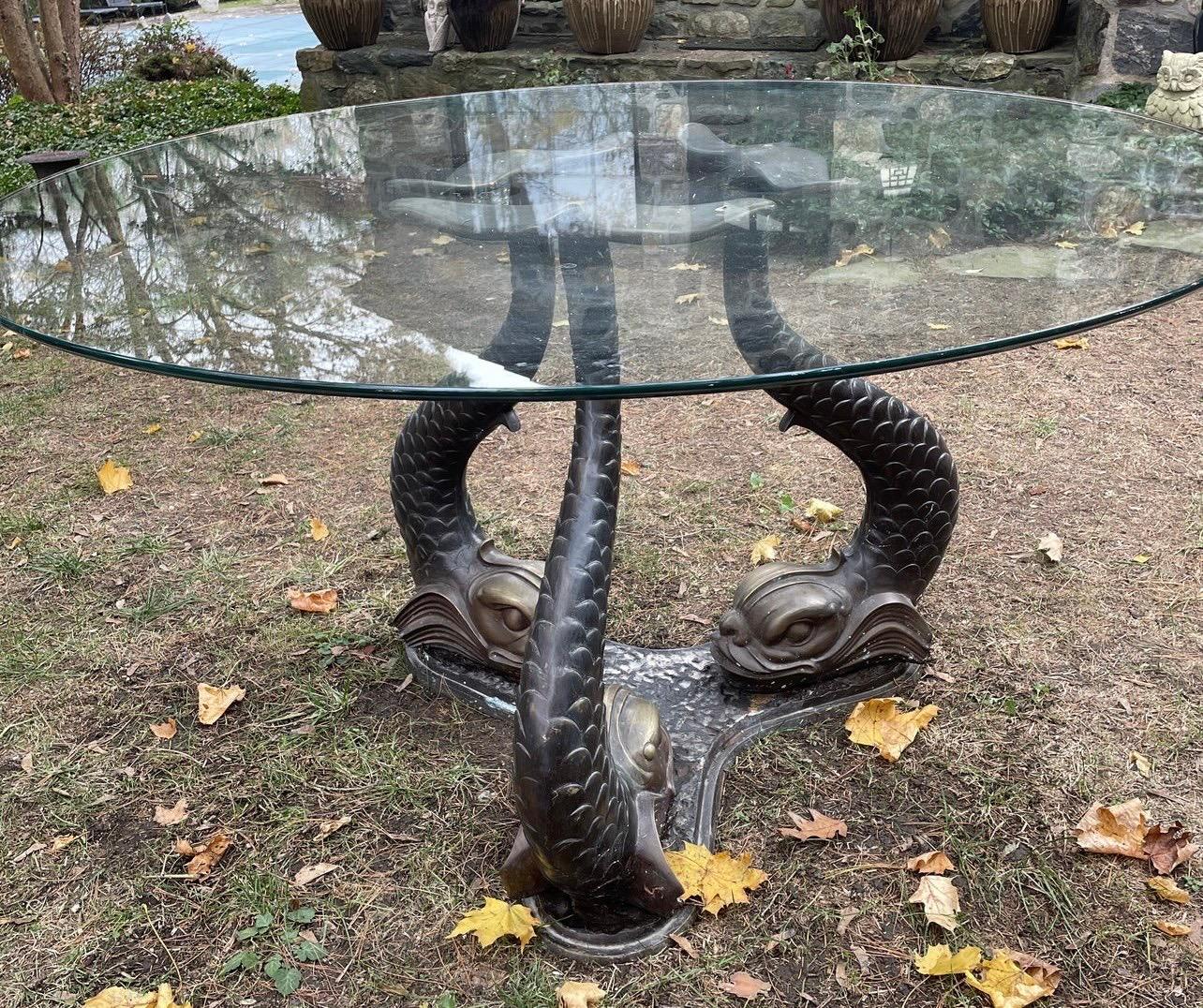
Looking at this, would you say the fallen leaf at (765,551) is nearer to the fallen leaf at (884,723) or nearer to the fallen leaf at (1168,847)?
the fallen leaf at (884,723)

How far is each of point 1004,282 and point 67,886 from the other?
1.75 m

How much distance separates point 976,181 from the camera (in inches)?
75.5

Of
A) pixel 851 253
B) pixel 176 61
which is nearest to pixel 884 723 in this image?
pixel 851 253

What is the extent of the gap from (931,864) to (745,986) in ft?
1.29

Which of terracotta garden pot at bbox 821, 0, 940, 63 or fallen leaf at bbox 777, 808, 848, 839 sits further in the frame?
terracotta garden pot at bbox 821, 0, 940, 63

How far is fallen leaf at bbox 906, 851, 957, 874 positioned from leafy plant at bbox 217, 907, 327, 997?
950mm

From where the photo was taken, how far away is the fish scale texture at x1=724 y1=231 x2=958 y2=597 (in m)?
1.93

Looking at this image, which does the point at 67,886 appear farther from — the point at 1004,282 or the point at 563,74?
the point at 563,74

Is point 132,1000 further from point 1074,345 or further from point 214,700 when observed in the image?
point 1074,345

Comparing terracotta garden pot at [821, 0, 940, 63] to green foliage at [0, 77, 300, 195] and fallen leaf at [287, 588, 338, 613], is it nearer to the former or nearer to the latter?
green foliage at [0, 77, 300, 195]

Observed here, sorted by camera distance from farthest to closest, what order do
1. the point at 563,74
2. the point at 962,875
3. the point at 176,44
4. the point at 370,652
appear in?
the point at 176,44 < the point at 563,74 < the point at 370,652 < the point at 962,875

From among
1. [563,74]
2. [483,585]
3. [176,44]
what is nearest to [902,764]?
[483,585]

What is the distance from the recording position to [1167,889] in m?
1.75

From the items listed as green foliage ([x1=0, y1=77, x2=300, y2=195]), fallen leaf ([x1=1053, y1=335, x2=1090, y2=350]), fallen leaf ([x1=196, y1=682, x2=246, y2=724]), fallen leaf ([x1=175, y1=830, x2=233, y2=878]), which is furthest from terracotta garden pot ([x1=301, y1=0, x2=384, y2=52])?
fallen leaf ([x1=175, y1=830, x2=233, y2=878])
